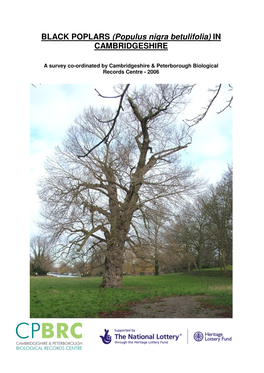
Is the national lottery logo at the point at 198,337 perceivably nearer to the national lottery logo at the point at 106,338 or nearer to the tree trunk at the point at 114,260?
the national lottery logo at the point at 106,338

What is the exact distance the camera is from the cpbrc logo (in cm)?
461

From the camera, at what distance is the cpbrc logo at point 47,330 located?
15.1 ft

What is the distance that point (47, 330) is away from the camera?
464 cm

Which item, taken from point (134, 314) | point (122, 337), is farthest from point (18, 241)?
point (134, 314)

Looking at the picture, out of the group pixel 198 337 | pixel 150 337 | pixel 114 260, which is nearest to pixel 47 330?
pixel 150 337

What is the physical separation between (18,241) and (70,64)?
3405 mm

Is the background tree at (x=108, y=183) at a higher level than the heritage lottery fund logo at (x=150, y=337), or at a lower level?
higher

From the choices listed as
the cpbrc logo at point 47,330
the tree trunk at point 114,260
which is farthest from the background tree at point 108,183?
the cpbrc logo at point 47,330

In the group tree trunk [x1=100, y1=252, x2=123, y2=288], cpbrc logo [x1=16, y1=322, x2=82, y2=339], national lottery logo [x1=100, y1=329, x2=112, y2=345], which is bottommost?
tree trunk [x1=100, y1=252, x2=123, y2=288]

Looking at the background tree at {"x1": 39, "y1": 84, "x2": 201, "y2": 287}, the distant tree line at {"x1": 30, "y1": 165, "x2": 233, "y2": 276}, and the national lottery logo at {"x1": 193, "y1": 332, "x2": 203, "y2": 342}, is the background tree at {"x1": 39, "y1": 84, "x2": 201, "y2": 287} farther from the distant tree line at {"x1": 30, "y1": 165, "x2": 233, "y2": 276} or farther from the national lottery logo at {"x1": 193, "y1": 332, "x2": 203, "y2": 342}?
the national lottery logo at {"x1": 193, "y1": 332, "x2": 203, "y2": 342}

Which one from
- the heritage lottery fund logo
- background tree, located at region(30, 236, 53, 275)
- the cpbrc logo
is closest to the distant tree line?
background tree, located at region(30, 236, 53, 275)

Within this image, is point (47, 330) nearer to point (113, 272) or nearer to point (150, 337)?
point (150, 337)

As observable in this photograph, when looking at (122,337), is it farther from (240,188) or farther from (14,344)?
(240,188)

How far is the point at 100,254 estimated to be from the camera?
11.1m
